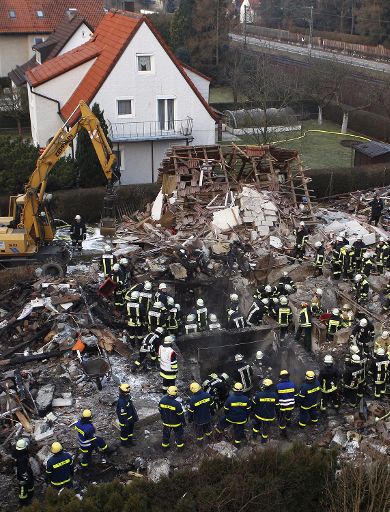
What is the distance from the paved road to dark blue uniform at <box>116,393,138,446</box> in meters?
51.5

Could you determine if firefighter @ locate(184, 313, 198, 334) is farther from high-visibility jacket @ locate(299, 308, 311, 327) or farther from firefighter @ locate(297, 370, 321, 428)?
firefighter @ locate(297, 370, 321, 428)

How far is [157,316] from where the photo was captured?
16.0 meters

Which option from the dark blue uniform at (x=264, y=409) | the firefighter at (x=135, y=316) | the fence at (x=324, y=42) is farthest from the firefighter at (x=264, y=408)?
the fence at (x=324, y=42)

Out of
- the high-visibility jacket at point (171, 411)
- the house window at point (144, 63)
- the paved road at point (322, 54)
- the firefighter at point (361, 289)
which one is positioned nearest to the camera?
the high-visibility jacket at point (171, 411)

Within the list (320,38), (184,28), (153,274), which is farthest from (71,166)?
(320,38)

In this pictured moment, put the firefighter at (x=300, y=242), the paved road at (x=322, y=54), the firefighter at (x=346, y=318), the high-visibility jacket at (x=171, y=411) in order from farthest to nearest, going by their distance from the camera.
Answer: the paved road at (x=322, y=54) < the firefighter at (x=300, y=242) < the firefighter at (x=346, y=318) < the high-visibility jacket at (x=171, y=411)

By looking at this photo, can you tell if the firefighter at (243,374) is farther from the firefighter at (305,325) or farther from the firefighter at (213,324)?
the firefighter at (305,325)

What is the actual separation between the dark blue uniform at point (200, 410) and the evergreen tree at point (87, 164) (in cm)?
1620

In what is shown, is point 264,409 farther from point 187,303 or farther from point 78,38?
point 78,38

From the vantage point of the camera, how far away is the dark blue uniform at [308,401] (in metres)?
13.1

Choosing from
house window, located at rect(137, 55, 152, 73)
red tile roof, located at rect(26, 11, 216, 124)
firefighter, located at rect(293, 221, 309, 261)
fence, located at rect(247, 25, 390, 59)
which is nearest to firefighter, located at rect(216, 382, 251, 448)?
firefighter, located at rect(293, 221, 309, 261)

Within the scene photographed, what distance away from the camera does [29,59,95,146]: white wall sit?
31266 mm

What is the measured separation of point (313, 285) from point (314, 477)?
10055 mm

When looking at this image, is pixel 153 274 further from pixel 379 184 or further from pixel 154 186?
pixel 379 184
